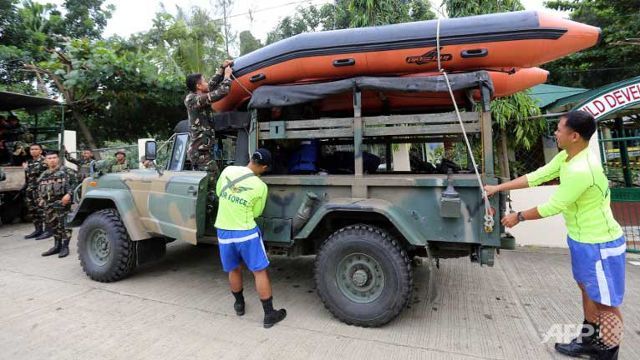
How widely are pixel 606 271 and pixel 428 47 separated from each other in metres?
2.00

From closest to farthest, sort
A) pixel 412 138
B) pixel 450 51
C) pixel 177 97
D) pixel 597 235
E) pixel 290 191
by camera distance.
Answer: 1. pixel 597 235
2. pixel 450 51
3. pixel 290 191
4. pixel 412 138
5. pixel 177 97

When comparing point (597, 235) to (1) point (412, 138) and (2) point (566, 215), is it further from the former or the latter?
(1) point (412, 138)

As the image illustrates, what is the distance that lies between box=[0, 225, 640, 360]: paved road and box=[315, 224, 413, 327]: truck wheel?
0.16 meters

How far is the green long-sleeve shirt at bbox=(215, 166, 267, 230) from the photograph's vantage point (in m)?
2.94

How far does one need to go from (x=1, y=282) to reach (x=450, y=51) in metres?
5.18

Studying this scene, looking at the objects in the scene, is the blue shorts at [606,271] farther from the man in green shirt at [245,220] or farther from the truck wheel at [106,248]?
the truck wheel at [106,248]

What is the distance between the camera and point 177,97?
948 cm

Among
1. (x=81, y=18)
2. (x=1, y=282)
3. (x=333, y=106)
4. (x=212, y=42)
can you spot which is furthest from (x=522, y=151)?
(x=81, y=18)

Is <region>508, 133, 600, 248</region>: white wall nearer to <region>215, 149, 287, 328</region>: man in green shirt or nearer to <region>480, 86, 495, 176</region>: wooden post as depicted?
<region>480, 86, 495, 176</region>: wooden post

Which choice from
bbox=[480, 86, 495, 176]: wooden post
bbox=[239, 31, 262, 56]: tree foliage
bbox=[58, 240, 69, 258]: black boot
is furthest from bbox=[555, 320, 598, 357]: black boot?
bbox=[239, 31, 262, 56]: tree foliage

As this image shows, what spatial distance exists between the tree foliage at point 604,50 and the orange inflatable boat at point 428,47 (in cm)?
1157

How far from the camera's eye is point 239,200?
116 inches

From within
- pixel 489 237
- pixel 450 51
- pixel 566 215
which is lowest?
pixel 489 237

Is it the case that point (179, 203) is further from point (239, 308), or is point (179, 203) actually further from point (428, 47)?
point (428, 47)
